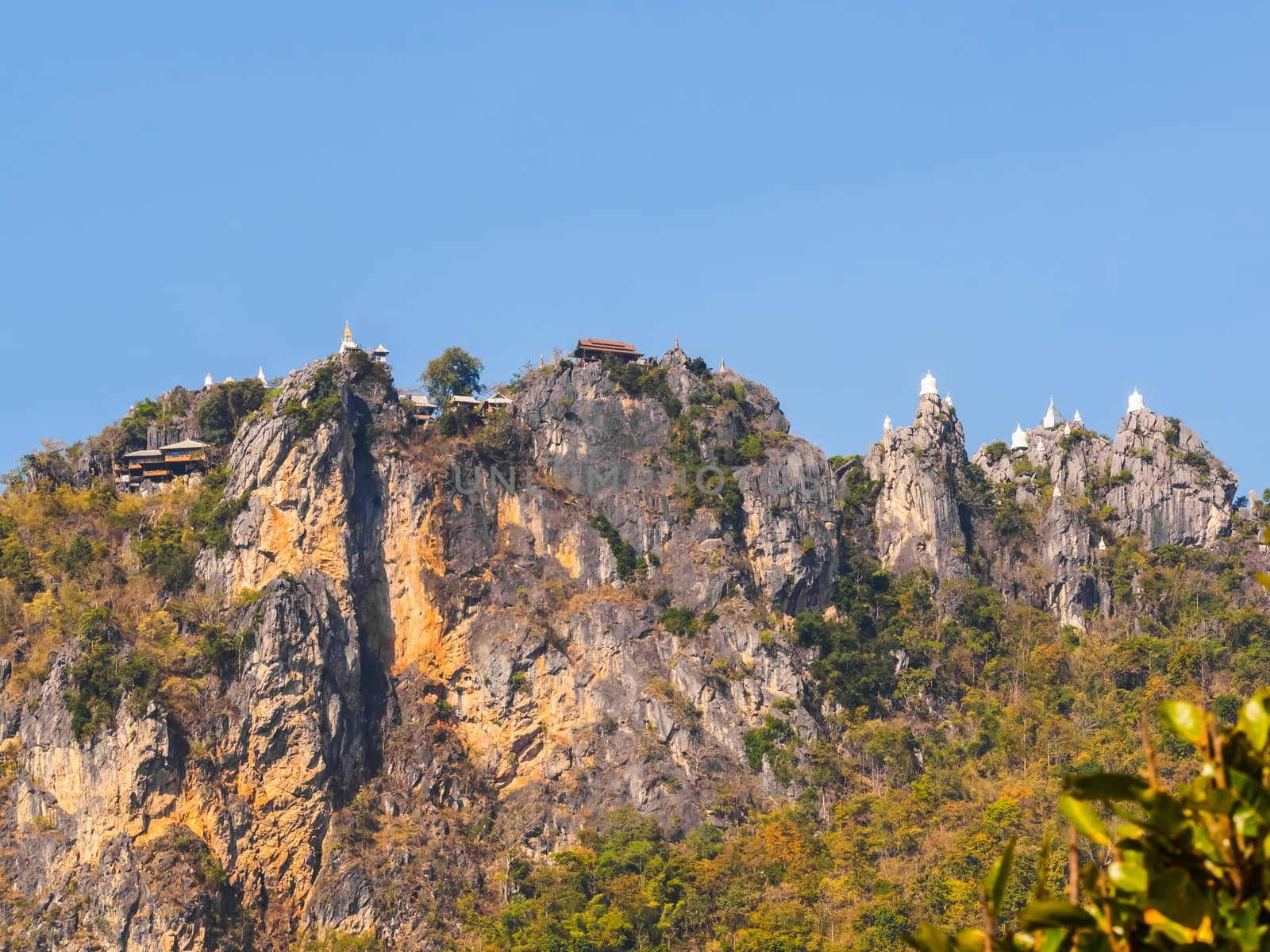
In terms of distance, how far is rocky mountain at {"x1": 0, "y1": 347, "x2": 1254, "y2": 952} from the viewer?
48.7m

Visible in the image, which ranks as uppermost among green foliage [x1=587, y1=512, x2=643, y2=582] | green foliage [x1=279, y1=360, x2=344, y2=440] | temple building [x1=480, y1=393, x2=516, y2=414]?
temple building [x1=480, y1=393, x2=516, y2=414]

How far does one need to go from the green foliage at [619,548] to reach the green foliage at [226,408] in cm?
1132

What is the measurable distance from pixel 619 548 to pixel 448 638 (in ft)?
18.8

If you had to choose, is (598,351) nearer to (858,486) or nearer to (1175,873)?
(858,486)

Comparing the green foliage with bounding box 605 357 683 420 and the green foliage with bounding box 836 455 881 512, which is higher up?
the green foliage with bounding box 605 357 683 420

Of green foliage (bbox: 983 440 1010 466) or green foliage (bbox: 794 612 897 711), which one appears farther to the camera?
green foliage (bbox: 983 440 1010 466)

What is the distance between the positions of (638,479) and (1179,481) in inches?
757

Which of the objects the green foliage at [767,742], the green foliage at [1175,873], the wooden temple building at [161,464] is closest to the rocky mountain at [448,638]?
the green foliage at [767,742]

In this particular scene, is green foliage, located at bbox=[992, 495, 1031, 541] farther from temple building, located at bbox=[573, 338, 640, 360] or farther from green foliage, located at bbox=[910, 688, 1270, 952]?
green foliage, located at bbox=[910, 688, 1270, 952]

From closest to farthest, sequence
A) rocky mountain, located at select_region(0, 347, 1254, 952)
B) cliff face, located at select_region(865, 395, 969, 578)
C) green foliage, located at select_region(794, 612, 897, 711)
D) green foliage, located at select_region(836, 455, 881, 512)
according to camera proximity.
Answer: rocky mountain, located at select_region(0, 347, 1254, 952) < green foliage, located at select_region(794, 612, 897, 711) < cliff face, located at select_region(865, 395, 969, 578) < green foliage, located at select_region(836, 455, 881, 512)

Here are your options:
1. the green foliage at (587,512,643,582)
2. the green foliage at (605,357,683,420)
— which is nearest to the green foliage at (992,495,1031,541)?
the green foliage at (605,357,683,420)

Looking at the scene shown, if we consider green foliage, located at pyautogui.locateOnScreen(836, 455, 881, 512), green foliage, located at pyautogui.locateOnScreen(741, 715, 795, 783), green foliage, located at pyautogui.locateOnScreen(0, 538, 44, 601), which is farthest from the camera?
green foliage, located at pyautogui.locateOnScreen(836, 455, 881, 512)

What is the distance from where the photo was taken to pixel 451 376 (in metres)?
60.6

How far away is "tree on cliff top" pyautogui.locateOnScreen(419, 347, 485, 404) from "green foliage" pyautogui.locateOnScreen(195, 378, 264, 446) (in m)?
5.30
